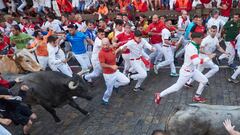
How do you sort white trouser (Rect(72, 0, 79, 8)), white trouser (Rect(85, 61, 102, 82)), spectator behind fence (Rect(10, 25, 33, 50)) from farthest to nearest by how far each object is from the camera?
white trouser (Rect(72, 0, 79, 8)) < spectator behind fence (Rect(10, 25, 33, 50)) < white trouser (Rect(85, 61, 102, 82))

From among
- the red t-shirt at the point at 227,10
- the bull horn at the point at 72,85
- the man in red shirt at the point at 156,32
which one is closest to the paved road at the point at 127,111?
the bull horn at the point at 72,85

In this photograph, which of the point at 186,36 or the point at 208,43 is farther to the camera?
the point at 186,36

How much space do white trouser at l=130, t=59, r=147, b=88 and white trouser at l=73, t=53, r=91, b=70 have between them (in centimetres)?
172

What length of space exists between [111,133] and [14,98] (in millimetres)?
2351

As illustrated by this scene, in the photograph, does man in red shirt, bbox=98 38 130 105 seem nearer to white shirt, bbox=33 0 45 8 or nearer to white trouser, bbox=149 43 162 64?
white trouser, bbox=149 43 162 64

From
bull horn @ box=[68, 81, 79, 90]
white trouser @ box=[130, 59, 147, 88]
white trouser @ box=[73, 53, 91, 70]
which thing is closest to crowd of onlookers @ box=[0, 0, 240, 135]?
white trouser @ box=[73, 53, 91, 70]

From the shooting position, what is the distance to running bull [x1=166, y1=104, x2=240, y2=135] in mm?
6566

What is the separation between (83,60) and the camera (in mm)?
12414

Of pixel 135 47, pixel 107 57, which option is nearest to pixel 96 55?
pixel 135 47

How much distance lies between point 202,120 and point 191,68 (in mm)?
3479

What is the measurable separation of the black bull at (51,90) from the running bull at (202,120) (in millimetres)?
3399

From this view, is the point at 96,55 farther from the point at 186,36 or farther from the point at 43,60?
the point at 186,36

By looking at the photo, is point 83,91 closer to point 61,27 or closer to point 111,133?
point 111,133

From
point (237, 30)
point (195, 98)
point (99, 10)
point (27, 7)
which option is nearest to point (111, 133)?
point (195, 98)
